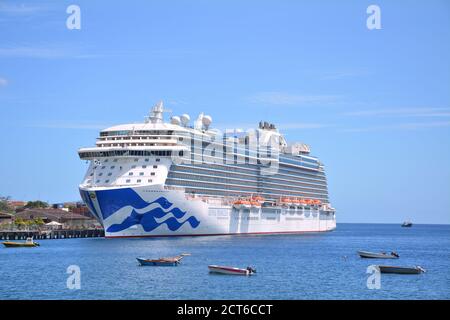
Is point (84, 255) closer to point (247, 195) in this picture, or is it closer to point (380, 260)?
point (380, 260)

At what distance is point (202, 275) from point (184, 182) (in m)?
29.4

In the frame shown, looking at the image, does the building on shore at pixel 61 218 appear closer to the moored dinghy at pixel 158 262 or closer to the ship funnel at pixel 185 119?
the ship funnel at pixel 185 119

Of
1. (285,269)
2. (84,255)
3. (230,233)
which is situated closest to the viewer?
(285,269)

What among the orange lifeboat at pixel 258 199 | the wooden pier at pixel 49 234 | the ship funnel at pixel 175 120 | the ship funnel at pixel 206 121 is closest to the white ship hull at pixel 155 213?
the orange lifeboat at pixel 258 199

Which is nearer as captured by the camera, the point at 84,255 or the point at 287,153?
the point at 84,255

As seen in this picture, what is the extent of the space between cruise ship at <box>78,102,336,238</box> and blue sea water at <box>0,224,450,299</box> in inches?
150

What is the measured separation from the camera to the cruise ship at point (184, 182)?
64.1 m

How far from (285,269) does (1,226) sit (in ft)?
217

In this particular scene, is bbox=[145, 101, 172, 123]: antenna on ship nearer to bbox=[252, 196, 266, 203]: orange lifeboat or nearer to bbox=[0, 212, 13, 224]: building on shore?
bbox=[252, 196, 266, 203]: orange lifeboat

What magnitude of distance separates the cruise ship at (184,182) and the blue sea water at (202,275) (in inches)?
150

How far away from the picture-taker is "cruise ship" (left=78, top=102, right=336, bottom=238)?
6412cm

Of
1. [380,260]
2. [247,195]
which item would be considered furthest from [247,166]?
[380,260]

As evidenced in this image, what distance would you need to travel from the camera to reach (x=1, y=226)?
101812 mm

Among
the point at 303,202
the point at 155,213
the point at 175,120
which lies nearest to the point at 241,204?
the point at 175,120
